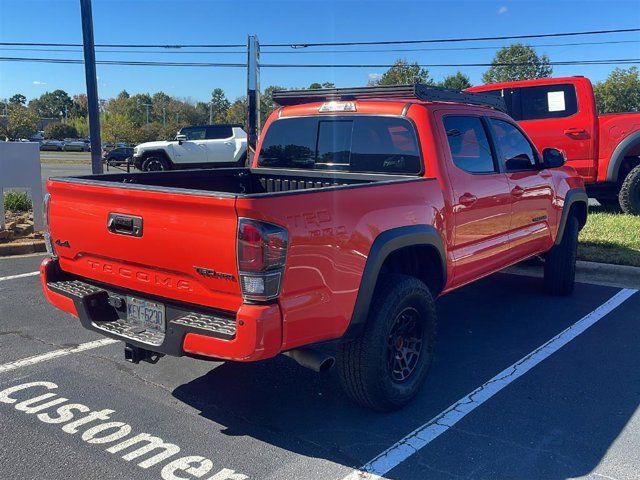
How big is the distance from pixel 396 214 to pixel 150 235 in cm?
144

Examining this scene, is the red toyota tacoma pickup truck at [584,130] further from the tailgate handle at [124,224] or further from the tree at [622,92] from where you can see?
the tree at [622,92]

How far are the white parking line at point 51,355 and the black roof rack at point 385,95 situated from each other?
2536 mm

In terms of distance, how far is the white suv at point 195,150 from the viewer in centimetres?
2033

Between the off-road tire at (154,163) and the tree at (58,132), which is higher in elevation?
the tree at (58,132)

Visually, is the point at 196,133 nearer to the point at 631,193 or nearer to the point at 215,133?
the point at 215,133

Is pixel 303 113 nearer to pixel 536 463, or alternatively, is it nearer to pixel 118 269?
pixel 118 269

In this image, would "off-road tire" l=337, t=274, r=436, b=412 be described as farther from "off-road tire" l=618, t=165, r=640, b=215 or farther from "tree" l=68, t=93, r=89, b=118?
"tree" l=68, t=93, r=89, b=118

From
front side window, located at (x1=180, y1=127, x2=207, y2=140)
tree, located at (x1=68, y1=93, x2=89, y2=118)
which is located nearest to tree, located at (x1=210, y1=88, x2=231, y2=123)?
tree, located at (x1=68, y1=93, x2=89, y2=118)

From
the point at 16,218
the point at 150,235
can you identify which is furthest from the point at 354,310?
the point at 16,218

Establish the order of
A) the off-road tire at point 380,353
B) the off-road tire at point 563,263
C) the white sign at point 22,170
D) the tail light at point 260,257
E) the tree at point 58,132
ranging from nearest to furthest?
the tail light at point 260,257
the off-road tire at point 380,353
the off-road tire at point 563,263
the white sign at point 22,170
the tree at point 58,132

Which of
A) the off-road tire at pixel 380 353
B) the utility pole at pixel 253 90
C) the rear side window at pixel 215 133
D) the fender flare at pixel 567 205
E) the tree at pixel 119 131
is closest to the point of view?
the off-road tire at pixel 380 353

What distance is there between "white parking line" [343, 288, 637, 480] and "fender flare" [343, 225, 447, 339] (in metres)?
0.67

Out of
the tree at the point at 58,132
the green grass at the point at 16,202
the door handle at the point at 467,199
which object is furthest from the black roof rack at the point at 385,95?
the tree at the point at 58,132

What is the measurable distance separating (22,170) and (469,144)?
23.2 feet
